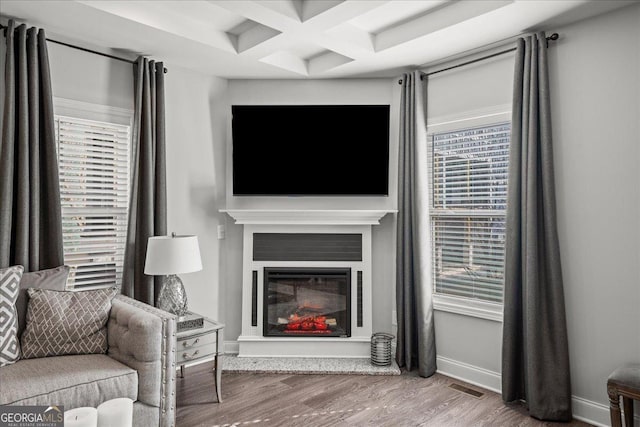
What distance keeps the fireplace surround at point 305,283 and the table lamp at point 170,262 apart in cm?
88

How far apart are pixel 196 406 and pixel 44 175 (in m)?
1.87

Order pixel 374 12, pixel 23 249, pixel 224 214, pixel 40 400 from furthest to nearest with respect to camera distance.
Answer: pixel 224 214 < pixel 374 12 < pixel 23 249 < pixel 40 400

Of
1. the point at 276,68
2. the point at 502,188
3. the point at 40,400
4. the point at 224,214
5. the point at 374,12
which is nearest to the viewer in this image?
the point at 40,400

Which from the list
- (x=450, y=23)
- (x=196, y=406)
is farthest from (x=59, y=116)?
(x=450, y=23)

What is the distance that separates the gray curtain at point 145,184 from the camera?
326cm

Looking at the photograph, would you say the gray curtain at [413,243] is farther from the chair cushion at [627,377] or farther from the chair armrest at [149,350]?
the chair armrest at [149,350]

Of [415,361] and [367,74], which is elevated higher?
[367,74]

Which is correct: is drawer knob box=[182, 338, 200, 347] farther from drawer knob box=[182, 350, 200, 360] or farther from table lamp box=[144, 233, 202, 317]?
table lamp box=[144, 233, 202, 317]

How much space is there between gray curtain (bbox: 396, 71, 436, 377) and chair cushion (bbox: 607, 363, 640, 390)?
137cm

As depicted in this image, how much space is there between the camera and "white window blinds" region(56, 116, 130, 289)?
3.10m

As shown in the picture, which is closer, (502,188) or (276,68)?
(502,188)

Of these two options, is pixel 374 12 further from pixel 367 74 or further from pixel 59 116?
pixel 59 116

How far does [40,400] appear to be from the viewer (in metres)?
2.04

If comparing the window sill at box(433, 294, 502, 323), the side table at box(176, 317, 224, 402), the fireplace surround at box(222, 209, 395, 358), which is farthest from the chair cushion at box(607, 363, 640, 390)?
the side table at box(176, 317, 224, 402)
